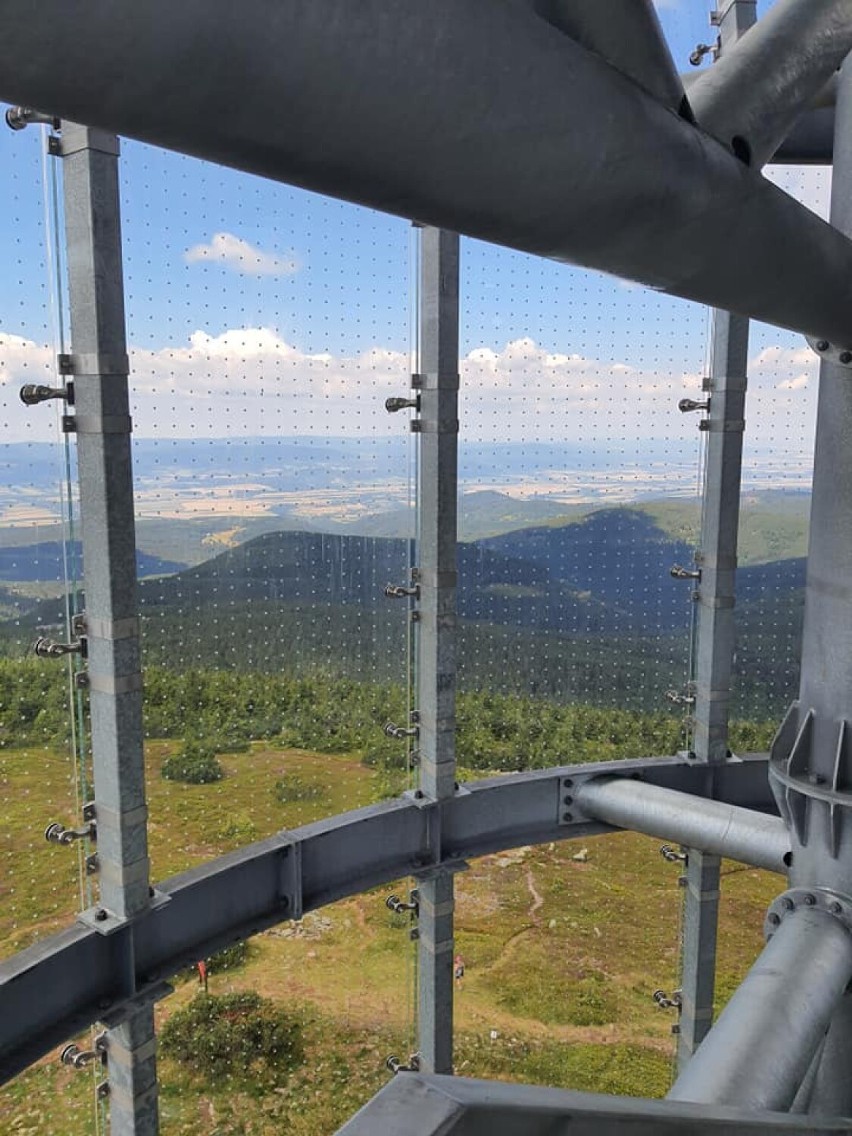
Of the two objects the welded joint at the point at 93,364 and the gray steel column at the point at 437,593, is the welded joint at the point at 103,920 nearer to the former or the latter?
the gray steel column at the point at 437,593

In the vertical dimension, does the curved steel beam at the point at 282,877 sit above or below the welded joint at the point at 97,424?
below

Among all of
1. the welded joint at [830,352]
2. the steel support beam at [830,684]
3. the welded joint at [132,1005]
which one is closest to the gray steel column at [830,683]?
the steel support beam at [830,684]

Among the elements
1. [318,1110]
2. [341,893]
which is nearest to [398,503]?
[341,893]

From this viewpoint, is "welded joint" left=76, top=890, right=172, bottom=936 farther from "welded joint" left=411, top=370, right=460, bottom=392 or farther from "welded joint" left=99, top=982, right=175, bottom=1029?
"welded joint" left=411, top=370, right=460, bottom=392

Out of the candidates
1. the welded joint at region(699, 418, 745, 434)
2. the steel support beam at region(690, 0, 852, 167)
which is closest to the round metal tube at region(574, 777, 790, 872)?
the welded joint at region(699, 418, 745, 434)

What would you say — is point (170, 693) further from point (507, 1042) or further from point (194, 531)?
point (507, 1042)

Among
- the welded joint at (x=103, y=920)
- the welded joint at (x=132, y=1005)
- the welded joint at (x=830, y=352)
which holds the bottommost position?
the welded joint at (x=132, y=1005)

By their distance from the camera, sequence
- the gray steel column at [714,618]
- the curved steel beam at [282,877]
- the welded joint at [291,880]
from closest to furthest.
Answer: the curved steel beam at [282,877] < the welded joint at [291,880] < the gray steel column at [714,618]
